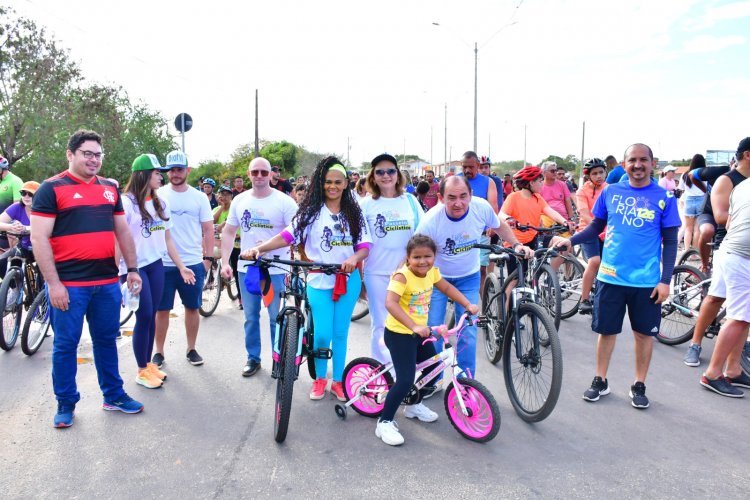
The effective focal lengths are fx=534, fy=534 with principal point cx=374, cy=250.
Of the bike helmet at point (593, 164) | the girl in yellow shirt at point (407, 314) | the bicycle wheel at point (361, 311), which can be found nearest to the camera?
the girl in yellow shirt at point (407, 314)

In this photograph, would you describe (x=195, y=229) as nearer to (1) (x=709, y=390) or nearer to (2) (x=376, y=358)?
(2) (x=376, y=358)

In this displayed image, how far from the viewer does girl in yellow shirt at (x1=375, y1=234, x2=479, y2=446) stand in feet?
11.5

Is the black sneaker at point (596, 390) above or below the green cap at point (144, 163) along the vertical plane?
below

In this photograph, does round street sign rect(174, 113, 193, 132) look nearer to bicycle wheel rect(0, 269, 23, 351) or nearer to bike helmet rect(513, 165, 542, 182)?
bicycle wheel rect(0, 269, 23, 351)

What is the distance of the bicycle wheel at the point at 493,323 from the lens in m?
4.87

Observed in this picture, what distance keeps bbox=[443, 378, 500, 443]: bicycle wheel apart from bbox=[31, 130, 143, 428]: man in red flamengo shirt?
2.46m

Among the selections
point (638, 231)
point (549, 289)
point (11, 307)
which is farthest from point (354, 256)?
point (11, 307)

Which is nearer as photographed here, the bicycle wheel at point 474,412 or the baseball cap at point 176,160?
the bicycle wheel at point 474,412

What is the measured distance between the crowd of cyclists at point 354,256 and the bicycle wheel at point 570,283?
1.83 m

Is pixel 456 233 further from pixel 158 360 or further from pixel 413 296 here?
pixel 158 360

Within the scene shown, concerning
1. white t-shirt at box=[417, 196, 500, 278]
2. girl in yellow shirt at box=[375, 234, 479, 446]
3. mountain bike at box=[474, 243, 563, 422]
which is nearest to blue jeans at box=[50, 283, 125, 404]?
girl in yellow shirt at box=[375, 234, 479, 446]

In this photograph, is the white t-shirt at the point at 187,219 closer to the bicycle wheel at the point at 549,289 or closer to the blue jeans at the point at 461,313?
the blue jeans at the point at 461,313

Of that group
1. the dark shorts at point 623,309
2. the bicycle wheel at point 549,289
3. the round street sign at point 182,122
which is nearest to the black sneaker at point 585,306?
the bicycle wheel at point 549,289

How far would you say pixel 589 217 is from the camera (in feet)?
23.2
